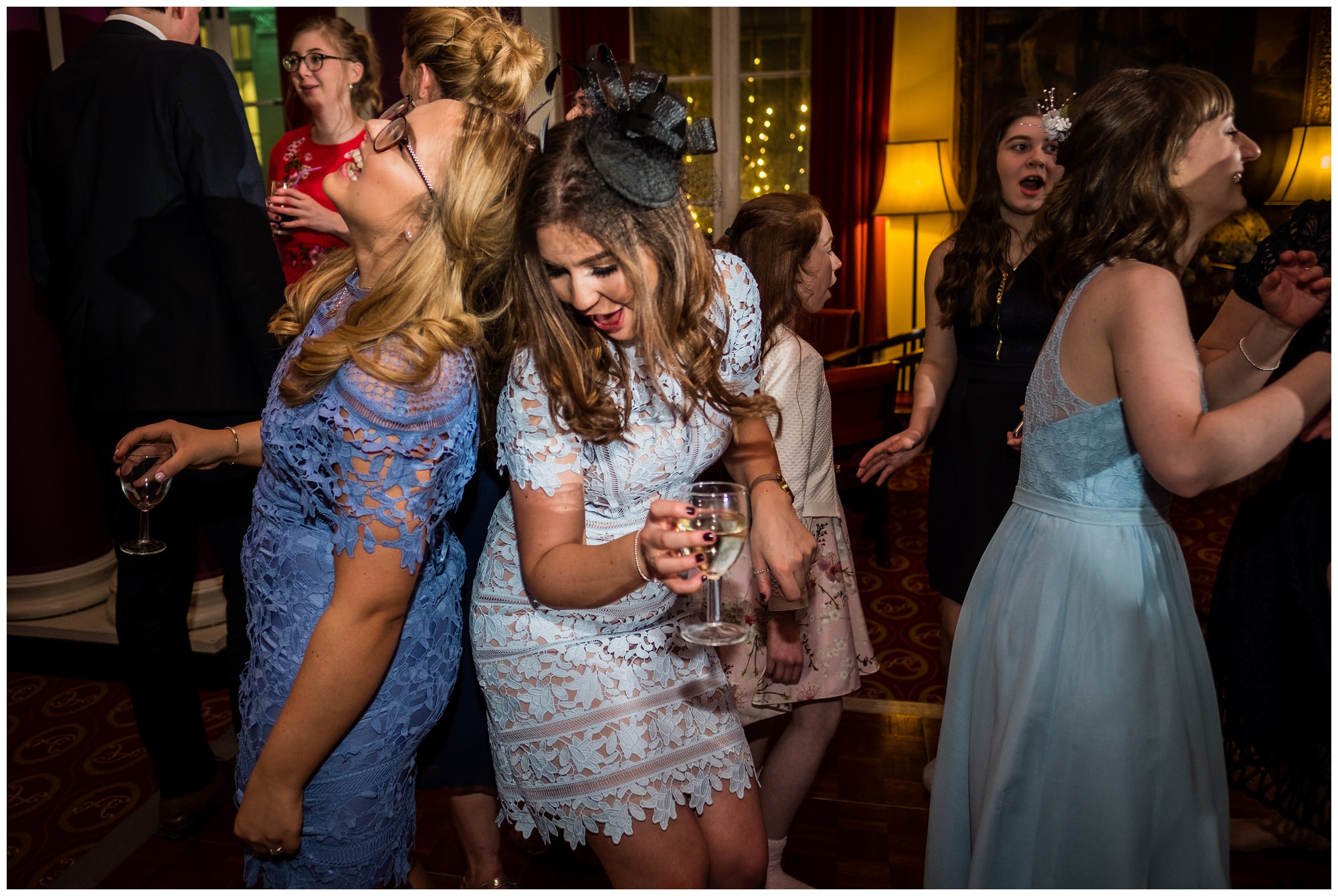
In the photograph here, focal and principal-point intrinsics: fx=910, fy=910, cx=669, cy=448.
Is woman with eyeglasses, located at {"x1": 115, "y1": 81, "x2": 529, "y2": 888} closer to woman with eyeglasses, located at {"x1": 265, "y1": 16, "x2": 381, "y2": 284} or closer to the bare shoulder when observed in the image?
woman with eyeglasses, located at {"x1": 265, "y1": 16, "x2": 381, "y2": 284}

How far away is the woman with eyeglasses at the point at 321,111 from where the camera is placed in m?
2.87

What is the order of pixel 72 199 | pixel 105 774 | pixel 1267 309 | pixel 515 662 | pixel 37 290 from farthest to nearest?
pixel 37 290 < pixel 105 774 < pixel 72 199 < pixel 1267 309 < pixel 515 662

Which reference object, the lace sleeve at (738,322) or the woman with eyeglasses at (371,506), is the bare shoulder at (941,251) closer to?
the lace sleeve at (738,322)

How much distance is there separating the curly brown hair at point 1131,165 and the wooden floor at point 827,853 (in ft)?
5.13

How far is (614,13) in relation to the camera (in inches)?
277

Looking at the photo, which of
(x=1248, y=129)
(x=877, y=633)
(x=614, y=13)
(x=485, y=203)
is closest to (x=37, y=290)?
(x=485, y=203)

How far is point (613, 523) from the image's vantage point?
4.71 ft

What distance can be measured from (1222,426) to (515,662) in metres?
1.08

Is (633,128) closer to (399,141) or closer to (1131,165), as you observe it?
(399,141)

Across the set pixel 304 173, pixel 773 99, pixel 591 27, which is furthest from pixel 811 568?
pixel 591 27

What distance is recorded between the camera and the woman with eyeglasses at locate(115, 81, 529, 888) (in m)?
1.26

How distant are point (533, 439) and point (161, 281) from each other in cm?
150

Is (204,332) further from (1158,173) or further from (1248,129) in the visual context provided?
(1248,129)

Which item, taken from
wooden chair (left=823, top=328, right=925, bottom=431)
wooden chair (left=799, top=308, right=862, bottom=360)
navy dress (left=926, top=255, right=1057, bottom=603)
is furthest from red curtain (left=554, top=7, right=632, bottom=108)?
navy dress (left=926, top=255, right=1057, bottom=603)
